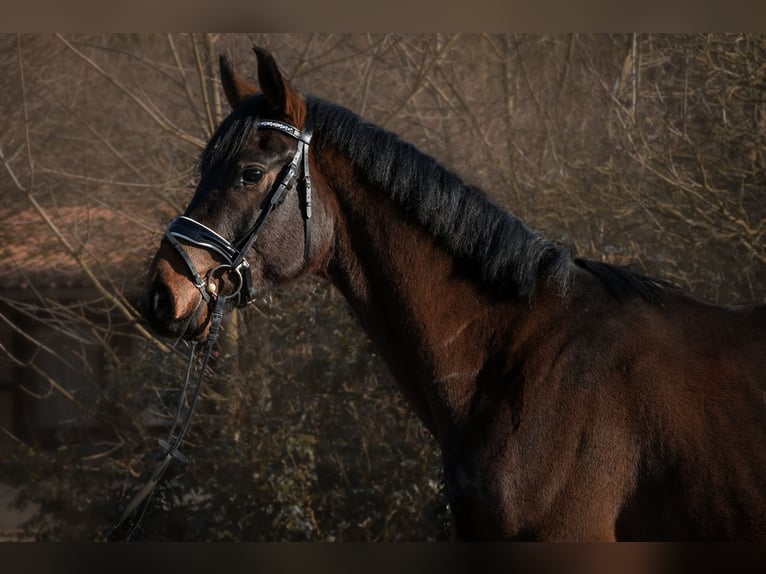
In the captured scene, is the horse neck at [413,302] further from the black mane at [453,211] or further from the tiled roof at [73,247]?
the tiled roof at [73,247]

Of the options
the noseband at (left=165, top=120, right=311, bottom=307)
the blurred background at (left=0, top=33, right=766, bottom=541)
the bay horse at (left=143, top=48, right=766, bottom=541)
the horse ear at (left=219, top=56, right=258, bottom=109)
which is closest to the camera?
the bay horse at (left=143, top=48, right=766, bottom=541)

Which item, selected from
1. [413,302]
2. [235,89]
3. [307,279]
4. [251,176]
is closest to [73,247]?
[307,279]

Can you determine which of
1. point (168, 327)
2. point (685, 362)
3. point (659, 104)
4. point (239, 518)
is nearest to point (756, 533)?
point (685, 362)

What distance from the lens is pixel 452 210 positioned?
288 cm

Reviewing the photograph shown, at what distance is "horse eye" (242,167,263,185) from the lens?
2.89 metres

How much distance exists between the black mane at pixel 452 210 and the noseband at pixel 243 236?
0.09 meters

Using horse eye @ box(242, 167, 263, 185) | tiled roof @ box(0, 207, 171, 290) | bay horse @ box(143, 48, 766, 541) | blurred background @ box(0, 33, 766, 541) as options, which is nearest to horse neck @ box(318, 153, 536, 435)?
bay horse @ box(143, 48, 766, 541)

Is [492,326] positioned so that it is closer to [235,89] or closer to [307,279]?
[235,89]

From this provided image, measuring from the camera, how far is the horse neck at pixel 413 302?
2.83 meters

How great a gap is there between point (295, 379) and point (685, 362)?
3.95m

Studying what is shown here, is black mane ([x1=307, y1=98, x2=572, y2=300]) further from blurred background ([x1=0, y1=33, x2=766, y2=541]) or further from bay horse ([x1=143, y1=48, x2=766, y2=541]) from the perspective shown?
blurred background ([x1=0, y1=33, x2=766, y2=541])
